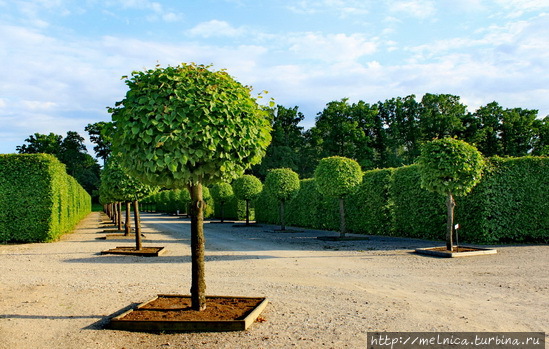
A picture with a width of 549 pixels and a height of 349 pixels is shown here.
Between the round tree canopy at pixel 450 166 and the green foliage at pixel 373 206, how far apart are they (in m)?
5.99

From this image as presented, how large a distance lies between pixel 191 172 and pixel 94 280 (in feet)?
14.9

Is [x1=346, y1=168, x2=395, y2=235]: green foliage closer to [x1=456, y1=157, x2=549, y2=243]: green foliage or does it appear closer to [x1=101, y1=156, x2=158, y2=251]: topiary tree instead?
[x1=456, y1=157, x2=549, y2=243]: green foliage

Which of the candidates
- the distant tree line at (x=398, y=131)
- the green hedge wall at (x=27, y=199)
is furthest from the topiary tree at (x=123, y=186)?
the distant tree line at (x=398, y=131)

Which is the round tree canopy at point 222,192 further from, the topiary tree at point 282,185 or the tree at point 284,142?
the tree at point 284,142

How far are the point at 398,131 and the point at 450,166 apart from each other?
122 ft

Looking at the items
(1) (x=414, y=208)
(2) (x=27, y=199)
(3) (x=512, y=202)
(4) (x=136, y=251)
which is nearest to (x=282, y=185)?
(1) (x=414, y=208)

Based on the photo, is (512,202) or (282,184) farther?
(282,184)

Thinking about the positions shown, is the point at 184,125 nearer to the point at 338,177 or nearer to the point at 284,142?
the point at 338,177

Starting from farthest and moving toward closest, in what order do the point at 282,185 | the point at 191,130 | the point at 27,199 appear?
the point at 282,185, the point at 27,199, the point at 191,130

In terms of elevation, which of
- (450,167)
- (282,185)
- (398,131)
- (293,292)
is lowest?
(293,292)

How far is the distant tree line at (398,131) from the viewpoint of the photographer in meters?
39.2

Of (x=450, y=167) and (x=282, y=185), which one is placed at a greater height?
(x=450, y=167)

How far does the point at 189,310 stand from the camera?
18.0 feet

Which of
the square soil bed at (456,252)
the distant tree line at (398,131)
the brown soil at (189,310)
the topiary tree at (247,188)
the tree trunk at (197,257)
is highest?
the distant tree line at (398,131)
